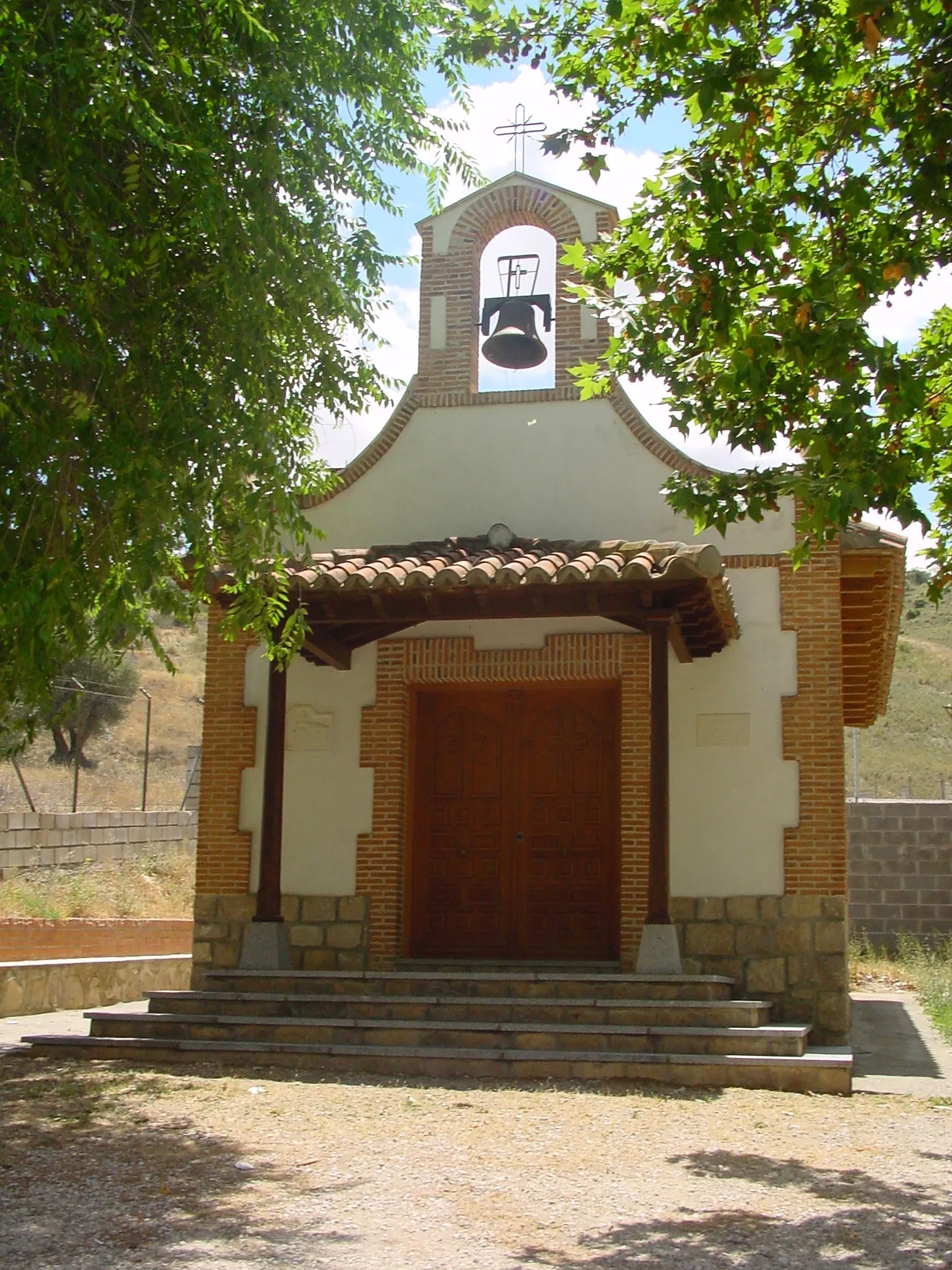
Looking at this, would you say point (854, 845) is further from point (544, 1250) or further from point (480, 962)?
point (544, 1250)

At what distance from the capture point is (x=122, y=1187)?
566 cm

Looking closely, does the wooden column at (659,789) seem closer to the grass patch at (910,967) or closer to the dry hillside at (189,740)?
the grass patch at (910,967)

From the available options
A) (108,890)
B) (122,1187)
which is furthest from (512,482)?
(108,890)

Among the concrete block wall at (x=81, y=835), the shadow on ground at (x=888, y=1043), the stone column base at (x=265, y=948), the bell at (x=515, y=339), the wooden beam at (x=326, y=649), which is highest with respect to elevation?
the bell at (x=515, y=339)

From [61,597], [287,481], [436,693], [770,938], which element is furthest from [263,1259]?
[436,693]

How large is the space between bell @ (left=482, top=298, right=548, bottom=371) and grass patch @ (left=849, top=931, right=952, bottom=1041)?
7.09 metres

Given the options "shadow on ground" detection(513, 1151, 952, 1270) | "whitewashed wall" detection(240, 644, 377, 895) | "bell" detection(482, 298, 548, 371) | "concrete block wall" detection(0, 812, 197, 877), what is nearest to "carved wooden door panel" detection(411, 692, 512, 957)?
"whitewashed wall" detection(240, 644, 377, 895)

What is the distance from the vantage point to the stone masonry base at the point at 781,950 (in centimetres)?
982

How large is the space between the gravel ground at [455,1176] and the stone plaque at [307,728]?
3436 mm

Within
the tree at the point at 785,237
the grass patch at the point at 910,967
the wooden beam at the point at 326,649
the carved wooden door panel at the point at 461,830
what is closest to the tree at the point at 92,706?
the grass patch at the point at 910,967

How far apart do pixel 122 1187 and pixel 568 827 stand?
5.85 metres

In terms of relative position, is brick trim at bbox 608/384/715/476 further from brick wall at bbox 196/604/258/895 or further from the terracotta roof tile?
brick wall at bbox 196/604/258/895

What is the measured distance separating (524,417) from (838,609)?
3099 mm

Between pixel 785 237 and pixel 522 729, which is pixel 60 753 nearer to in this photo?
pixel 522 729
